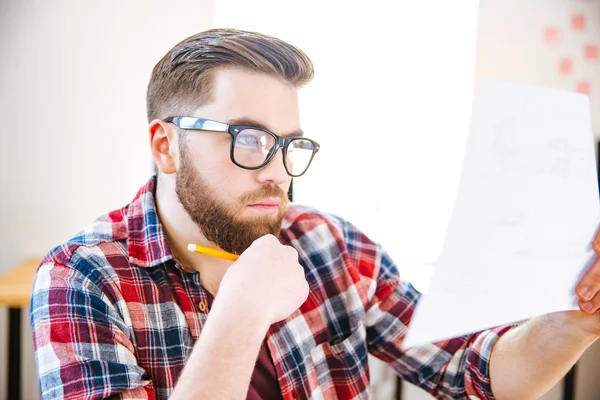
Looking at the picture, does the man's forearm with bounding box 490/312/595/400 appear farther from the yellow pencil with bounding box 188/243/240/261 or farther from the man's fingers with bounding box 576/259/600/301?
the yellow pencil with bounding box 188/243/240/261

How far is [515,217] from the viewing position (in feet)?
1.88

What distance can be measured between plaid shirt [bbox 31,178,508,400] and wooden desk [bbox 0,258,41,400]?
678 mm

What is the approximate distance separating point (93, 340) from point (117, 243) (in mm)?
208

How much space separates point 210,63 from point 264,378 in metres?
0.63

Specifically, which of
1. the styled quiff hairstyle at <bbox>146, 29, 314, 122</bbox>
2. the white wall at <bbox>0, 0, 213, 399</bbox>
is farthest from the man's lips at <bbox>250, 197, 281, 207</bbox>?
the white wall at <bbox>0, 0, 213, 399</bbox>

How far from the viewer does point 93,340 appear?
70 cm

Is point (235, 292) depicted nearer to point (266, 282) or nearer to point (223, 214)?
point (266, 282)

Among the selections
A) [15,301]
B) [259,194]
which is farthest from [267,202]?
[15,301]

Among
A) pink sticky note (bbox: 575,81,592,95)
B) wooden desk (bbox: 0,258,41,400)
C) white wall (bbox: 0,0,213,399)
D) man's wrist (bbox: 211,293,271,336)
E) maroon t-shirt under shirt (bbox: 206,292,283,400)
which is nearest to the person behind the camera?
man's wrist (bbox: 211,293,271,336)

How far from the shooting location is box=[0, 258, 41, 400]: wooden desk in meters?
1.33

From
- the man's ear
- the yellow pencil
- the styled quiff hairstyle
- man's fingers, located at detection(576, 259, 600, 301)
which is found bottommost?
man's fingers, located at detection(576, 259, 600, 301)

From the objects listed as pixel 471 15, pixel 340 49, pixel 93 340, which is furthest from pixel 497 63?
pixel 93 340

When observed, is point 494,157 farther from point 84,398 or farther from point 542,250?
point 84,398

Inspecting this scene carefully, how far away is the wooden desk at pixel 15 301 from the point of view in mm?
1335
